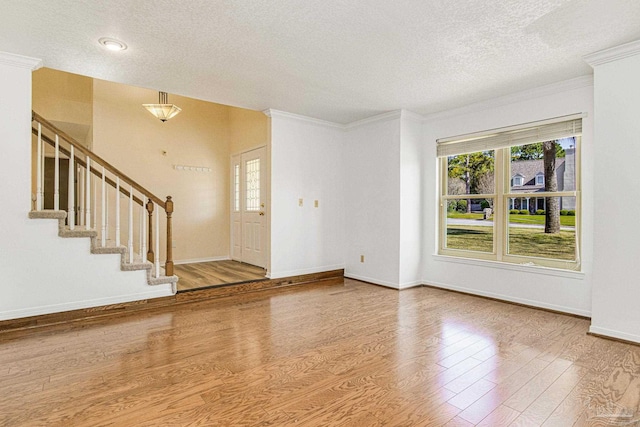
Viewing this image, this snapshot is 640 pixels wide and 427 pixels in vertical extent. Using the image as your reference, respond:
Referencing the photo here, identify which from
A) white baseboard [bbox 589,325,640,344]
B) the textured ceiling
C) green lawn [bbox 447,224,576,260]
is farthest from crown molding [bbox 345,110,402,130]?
white baseboard [bbox 589,325,640,344]

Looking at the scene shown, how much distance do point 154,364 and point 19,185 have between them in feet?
7.50

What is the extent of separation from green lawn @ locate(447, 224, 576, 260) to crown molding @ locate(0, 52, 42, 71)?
535cm

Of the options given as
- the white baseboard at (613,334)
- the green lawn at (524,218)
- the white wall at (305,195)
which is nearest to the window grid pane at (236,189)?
the white wall at (305,195)

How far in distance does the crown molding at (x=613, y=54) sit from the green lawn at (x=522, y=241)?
Result: 6.00 ft

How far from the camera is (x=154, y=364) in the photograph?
8.38ft

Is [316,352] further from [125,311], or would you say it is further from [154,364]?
[125,311]

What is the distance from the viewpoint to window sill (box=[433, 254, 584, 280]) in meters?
3.83

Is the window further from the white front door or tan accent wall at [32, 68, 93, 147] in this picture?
tan accent wall at [32, 68, 93, 147]

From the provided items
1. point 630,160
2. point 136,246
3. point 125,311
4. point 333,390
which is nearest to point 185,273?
point 136,246

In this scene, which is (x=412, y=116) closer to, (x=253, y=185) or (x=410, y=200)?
(x=410, y=200)

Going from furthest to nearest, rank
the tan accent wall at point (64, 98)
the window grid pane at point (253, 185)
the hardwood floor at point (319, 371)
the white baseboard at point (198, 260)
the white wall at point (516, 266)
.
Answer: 1. the white baseboard at point (198, 260)
2. the window grid pane at point (253, 185)
3. the tan accent wall at point (64, 98)
4. the white wall at point (516, 266)
5. the hardwood floor at point (319, 371)

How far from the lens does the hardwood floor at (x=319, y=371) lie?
194 cm

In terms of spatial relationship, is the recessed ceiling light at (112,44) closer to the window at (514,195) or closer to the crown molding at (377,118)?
the crown molding at (377,118)

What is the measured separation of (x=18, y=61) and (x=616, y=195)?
226 inches
